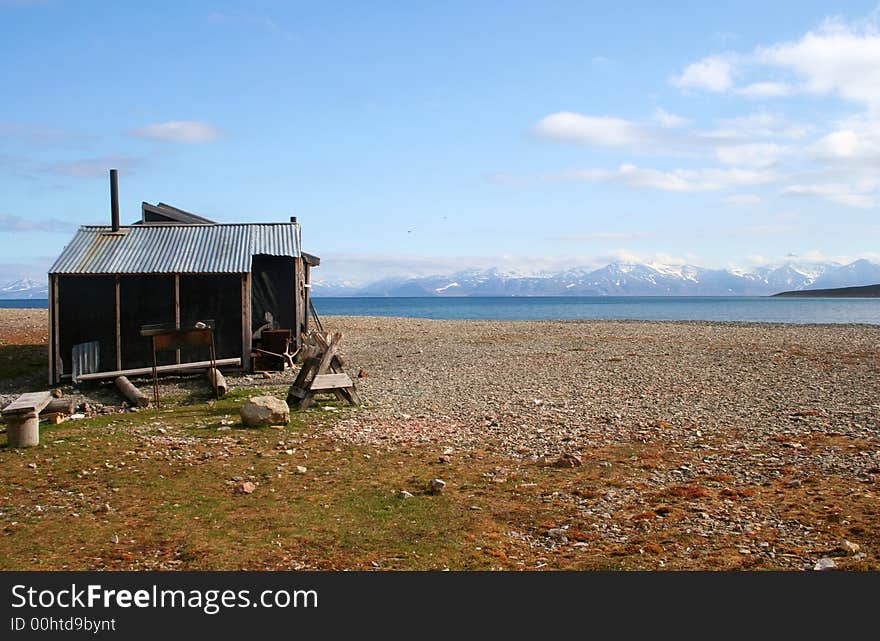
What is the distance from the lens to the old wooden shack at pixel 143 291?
20922mm

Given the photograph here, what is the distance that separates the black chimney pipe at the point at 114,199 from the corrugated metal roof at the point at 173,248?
1.08 feet

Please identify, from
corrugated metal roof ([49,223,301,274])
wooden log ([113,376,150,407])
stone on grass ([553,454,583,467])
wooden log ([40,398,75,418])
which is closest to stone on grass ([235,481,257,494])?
stone on grass ([553,454,583,467])

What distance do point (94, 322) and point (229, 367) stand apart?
4.08 metres

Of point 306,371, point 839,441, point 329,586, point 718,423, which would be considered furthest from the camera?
point 306,371

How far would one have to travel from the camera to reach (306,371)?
15.8 metres

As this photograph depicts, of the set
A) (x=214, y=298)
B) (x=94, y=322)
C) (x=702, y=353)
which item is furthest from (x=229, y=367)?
(x=702, y=353)

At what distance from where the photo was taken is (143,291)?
2147 centimetres

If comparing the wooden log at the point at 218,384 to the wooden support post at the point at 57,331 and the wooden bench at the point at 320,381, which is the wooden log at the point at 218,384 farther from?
the wooden support post at the point at 57,331

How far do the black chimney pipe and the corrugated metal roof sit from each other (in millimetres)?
329

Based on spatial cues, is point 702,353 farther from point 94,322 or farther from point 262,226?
point 94,322

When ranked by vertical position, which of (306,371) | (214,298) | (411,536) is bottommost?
(411,536)

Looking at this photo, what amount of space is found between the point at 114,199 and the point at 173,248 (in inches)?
112

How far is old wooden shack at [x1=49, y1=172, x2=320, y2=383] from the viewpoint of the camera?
20.9 metres

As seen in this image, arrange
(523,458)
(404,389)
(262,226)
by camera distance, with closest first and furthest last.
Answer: (523,458) → (404,389) → (262,226)
